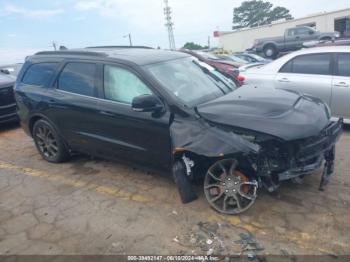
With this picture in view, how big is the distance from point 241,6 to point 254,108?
74184mm

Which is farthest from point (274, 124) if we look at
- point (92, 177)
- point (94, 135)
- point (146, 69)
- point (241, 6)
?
point (241, 6)

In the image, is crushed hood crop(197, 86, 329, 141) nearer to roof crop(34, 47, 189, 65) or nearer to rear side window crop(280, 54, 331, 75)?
roof crop(34, 47, 189, 65)

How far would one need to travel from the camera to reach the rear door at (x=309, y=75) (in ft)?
19.5

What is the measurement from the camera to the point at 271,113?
11.4ft

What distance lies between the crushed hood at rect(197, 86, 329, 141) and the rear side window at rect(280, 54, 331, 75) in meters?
2.26

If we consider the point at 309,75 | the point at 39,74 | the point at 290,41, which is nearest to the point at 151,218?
the point at 39,74

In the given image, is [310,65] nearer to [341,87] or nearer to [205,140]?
[341,87]

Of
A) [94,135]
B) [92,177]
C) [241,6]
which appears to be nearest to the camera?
[94,135]

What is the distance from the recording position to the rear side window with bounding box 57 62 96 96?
14.9 feet

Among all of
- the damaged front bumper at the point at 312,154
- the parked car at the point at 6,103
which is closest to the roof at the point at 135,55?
the damaged front bumper at the point at 312,154

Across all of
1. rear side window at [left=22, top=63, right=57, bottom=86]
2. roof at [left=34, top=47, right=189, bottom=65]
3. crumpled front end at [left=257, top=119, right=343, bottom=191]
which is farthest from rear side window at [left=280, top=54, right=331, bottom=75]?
rear side window at [left=22, top=63, right=57, bottom=86]

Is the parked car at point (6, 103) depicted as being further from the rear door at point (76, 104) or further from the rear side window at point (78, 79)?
the rear side window at point (78, 79)

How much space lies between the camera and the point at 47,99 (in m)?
5.05

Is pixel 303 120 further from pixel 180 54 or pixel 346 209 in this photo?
pixel 180 54
